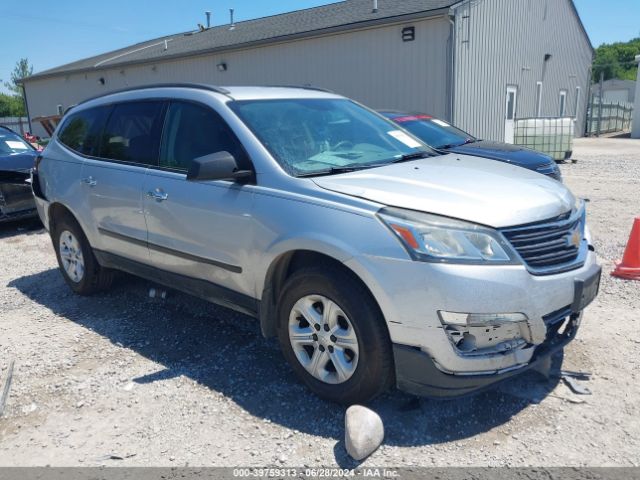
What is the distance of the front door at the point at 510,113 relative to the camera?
683 inches

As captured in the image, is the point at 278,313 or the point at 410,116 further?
the point at 410,116

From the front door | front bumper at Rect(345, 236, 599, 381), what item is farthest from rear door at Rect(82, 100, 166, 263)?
the front door

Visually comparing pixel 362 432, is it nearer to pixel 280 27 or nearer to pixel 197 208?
pixel 197 208

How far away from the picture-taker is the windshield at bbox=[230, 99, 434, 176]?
Result: 3.35m

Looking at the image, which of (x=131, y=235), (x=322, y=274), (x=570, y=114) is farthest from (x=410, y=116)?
(x=570, y=114)

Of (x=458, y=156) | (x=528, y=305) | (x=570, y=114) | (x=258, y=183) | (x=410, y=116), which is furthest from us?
(x=570, y=114)

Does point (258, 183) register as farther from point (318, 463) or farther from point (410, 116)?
point (410, 116)

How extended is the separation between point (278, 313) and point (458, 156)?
1.80 metres

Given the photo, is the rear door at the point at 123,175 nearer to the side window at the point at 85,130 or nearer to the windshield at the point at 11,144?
the side window at the point at 85,130

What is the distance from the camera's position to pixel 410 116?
848 cm

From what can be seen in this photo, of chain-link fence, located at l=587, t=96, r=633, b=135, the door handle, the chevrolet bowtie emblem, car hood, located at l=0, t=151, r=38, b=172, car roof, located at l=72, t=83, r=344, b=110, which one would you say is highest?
car roof, located at l=72, t=83, r=344, b=110

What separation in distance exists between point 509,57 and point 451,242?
16659mm

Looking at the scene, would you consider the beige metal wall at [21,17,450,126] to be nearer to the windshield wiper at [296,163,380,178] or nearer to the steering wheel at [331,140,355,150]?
the steering wheel at [331,140,355,150]

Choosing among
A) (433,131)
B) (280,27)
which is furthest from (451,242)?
(280,27)
